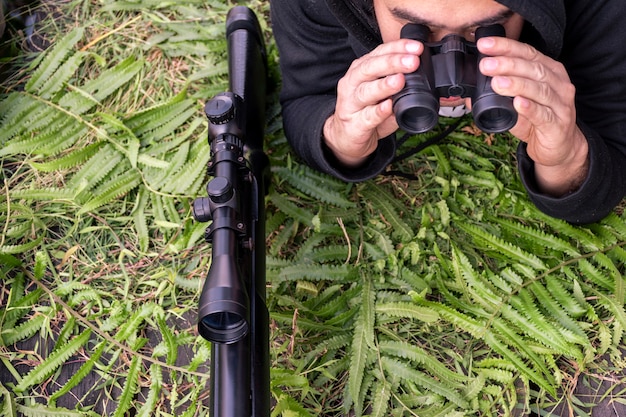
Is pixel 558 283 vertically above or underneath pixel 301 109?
underneath

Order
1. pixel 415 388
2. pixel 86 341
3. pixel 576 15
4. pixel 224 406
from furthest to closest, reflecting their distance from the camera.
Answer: pixel 86 341 < pixel 415 388 < pixel 576 15 < pixel 224 406

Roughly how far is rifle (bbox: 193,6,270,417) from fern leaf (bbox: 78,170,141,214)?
27.3 inches

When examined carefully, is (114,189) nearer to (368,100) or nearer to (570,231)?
(368,100)

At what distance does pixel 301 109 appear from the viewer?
9.04ft

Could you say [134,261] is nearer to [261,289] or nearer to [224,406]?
[261,289]

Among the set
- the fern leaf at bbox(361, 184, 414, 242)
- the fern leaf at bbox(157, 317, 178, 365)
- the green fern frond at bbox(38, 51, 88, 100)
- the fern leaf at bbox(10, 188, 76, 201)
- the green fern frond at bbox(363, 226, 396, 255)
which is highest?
the green fern frond at bbox(38, 51, 88, 100)

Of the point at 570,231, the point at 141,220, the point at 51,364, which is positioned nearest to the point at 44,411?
the point at 51,364

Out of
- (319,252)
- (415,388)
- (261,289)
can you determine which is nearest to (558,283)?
(415,388)

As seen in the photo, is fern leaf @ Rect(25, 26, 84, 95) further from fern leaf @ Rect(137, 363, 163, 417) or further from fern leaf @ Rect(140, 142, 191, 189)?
fern leaf @ Rect(137, 363, 163, 417)

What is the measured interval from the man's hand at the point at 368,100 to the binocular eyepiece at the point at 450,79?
37 mm

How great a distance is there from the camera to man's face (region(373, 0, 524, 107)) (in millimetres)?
1856

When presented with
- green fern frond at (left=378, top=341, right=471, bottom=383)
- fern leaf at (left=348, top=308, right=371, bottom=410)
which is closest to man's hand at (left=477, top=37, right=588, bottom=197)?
green fern frond at (left=378, top=341, right=471, bottom=383)

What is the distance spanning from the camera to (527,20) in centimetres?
186

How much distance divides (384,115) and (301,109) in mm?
673
